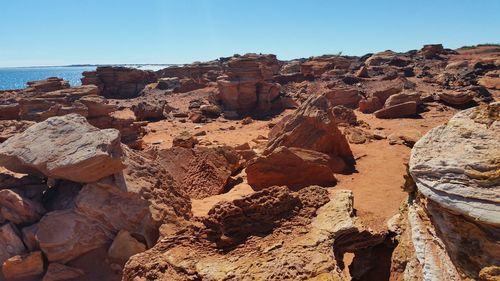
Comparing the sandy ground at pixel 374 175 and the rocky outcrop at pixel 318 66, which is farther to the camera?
the rocky outcrop at pixel 318 66

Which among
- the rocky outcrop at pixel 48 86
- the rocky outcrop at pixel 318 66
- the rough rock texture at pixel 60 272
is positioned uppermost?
the rocky outcrop at pixel 318 66

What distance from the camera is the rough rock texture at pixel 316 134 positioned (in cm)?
926

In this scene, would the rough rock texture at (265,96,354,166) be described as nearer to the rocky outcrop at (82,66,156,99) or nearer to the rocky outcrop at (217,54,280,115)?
the rocky outcrop at (217,54,280,115)

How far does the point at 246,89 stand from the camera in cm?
1867

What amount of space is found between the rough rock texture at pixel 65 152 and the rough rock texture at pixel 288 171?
3261 millimetres

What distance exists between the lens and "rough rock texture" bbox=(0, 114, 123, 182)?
503 centimetres

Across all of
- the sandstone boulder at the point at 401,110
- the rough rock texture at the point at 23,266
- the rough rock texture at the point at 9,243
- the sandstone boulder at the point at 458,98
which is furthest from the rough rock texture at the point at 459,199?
the sandstone boulder at the point at 458,98

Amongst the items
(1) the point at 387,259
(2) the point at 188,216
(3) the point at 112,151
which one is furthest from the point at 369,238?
(3) the point at 112,151

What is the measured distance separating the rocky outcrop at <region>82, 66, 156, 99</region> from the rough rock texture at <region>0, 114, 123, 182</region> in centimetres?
2275

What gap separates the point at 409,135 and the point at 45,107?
11.7 m

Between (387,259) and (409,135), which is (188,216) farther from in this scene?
(409,135)

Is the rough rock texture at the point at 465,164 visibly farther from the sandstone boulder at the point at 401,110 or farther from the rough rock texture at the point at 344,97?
the rough rock texture at the point at 344,97

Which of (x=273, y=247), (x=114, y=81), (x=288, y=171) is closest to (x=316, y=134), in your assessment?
(x=288, y=171)

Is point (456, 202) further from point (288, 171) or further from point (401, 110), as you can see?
point (401, 110)
